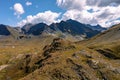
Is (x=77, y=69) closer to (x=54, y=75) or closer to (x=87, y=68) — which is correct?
(x=87, y=68)

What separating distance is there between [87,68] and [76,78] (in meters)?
14.9

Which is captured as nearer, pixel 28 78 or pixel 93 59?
pixel 28 78

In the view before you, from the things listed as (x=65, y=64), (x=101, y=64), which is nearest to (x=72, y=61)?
(x=65, y=64)

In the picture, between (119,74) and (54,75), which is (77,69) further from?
(119,74)

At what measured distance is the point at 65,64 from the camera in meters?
191

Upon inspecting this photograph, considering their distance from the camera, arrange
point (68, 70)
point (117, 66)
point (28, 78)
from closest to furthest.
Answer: point (28, 78), point (68, 70), point (117, 66)

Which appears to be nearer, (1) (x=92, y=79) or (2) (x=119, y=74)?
(1) (x=92, y=79)

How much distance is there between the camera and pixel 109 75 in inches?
7136

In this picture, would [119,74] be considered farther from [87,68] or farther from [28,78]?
[28,78]

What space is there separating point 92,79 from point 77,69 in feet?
51.4

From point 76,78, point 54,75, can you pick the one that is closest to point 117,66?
point 76,78

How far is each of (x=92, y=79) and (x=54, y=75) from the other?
26039 millimetres

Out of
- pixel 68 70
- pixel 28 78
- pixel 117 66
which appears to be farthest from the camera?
pixel 117 66

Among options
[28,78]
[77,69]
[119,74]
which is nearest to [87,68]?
[77,69]
